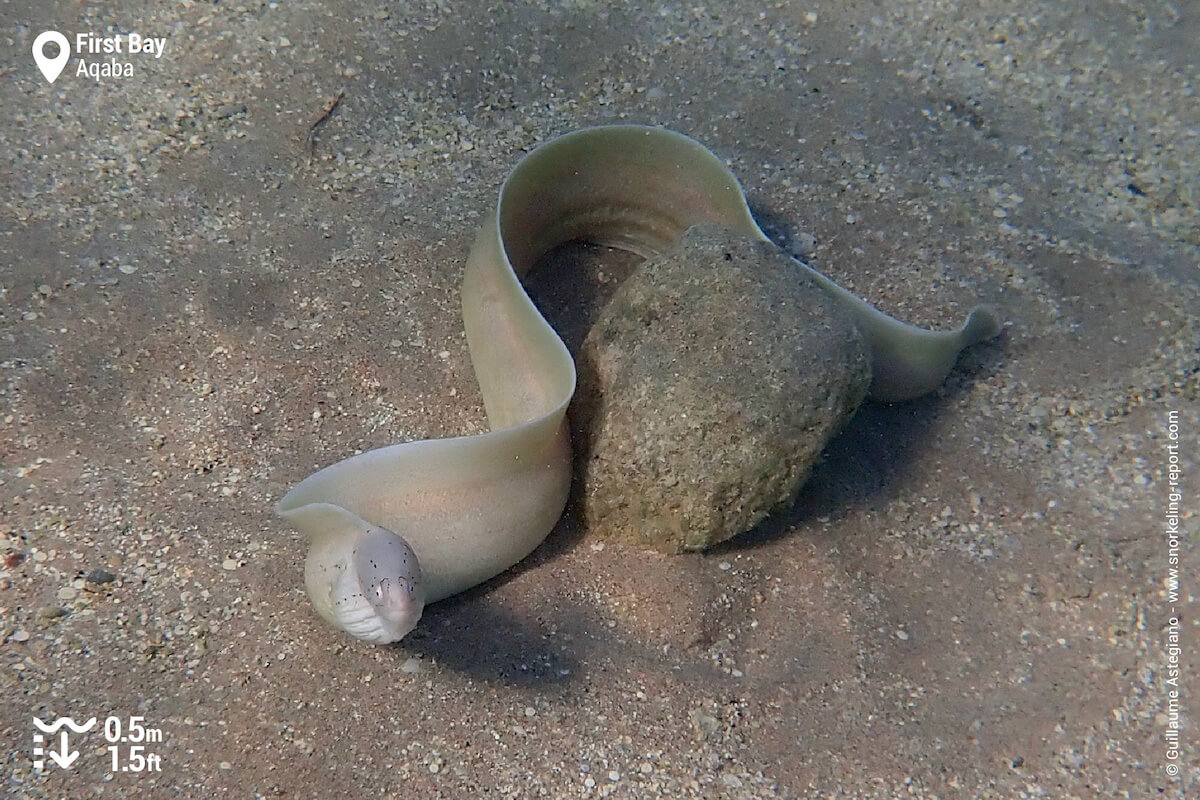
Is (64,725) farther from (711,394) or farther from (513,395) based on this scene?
(711,394)

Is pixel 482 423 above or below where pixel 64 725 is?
below

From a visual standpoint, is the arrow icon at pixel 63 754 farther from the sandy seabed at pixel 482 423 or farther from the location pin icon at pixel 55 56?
the location pin icon at pixel 55 56

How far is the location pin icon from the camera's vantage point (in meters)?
3.53

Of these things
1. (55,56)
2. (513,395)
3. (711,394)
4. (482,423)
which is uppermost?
(55,56)

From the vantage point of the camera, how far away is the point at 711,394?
2.31 meters

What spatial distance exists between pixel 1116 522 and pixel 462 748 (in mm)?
2276

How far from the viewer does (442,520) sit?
2.32 meters

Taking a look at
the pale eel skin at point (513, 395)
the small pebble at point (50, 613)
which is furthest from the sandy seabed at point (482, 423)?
the pale eel skin at point (513, 395)

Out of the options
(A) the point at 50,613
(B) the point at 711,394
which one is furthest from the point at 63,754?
(B) the point at 711,394

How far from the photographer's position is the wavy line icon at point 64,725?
1.93 m

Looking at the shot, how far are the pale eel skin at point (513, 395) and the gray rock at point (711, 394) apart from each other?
154 millimetres

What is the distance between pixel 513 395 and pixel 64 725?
1.52 metres

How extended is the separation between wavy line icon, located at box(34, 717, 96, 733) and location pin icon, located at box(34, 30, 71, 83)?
2.92 meters

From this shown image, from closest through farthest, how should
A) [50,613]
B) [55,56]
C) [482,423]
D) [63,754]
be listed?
[63,754] < [50,613] < [482,423] < [55,56]
